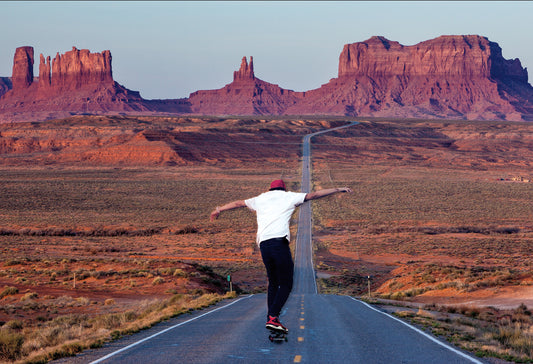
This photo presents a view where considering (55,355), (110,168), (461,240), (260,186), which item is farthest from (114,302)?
(110,168)

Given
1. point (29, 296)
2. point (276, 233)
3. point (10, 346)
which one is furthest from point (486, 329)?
point (29, 296)

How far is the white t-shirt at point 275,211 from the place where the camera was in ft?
29.9

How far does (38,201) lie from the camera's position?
76562mm

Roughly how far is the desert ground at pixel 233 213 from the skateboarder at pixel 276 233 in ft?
12.2

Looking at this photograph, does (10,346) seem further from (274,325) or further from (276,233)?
(276,233)

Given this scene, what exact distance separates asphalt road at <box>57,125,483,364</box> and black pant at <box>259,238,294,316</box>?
0.71 m

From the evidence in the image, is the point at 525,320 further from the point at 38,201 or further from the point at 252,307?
the point at 38,201

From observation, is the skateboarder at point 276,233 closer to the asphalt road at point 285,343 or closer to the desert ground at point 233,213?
the asphalt road at point 285,343

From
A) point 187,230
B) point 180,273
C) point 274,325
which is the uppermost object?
point 274,325

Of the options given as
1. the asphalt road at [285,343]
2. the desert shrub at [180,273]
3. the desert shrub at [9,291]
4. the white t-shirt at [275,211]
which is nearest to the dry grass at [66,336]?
the asphalt road at [285,343]

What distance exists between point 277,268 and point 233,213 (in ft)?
220

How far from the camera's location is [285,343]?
9562 mm

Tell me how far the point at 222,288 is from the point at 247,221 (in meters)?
38.6

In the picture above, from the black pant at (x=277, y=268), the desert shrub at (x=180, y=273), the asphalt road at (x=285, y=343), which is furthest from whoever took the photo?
the desert shrub at (x=180, y=273)
